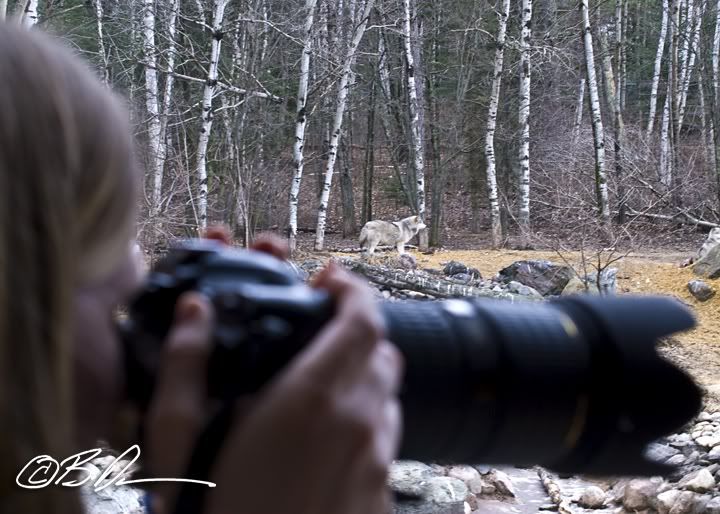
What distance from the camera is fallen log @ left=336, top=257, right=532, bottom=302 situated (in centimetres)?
948

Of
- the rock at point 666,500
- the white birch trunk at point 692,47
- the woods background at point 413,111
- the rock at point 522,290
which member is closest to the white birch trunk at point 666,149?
the woods background at point 413,111

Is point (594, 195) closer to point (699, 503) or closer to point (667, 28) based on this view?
point (667, 28)

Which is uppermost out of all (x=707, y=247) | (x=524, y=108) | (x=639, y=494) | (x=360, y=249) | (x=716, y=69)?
(x=716, y=69)

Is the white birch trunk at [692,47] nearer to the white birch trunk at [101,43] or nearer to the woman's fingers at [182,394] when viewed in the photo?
the white birch trunk at [101,43]

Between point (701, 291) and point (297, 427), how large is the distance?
10.4 meters

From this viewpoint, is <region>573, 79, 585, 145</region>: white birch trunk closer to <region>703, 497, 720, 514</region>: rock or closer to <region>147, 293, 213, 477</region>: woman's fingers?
<region>703, 497, 720, 514</region>: rock

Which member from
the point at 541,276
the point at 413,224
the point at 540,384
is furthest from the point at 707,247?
the point at 540,384

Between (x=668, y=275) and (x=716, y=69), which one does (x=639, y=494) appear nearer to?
(x=668, y=275)

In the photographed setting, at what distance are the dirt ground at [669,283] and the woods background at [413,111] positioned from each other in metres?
0.54

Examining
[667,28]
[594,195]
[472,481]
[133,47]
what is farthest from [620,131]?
[472,481]

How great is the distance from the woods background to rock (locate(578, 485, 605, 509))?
5107 mm

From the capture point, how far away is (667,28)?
20.6 metres

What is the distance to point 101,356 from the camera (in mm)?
708

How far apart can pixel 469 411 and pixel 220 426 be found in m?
0.34
